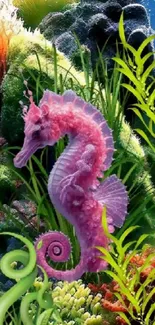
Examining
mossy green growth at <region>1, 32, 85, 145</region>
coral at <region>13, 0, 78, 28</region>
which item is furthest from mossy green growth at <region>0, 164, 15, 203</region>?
coral at <region>13, 0, 78, 28</region>

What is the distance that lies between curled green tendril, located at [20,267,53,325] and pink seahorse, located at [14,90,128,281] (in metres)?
0.85

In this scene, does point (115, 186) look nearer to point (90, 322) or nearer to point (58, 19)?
point (90, 322)

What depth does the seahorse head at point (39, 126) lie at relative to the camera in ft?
7.36

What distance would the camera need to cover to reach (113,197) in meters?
2.50

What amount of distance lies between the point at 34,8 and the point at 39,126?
269 inches

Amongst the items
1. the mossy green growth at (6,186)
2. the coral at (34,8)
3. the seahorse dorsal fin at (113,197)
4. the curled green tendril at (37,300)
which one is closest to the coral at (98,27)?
the mossy green growth at (6,186)

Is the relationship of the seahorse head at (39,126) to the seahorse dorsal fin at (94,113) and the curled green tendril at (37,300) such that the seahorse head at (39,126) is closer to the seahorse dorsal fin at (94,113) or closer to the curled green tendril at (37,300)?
the seahorse dorsal fin at (94,113)

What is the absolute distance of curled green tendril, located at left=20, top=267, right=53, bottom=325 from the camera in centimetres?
120

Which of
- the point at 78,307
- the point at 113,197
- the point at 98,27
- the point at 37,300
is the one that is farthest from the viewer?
the point at 98,27

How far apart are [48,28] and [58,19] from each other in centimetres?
14

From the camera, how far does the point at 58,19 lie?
21.2 ft

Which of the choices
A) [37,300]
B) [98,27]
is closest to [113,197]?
[37,300]

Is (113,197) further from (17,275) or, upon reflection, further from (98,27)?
(98,27)

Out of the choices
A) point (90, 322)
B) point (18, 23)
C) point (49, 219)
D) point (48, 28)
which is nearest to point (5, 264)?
point (90, 322)
